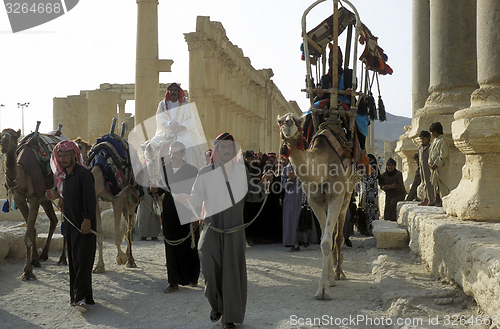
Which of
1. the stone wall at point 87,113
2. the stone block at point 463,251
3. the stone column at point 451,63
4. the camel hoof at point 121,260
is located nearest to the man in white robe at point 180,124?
the camel hoof at point 121,260

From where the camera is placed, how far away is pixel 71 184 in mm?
5742

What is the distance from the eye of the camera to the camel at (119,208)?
298 inches

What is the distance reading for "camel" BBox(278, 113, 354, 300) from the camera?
576 centimetres

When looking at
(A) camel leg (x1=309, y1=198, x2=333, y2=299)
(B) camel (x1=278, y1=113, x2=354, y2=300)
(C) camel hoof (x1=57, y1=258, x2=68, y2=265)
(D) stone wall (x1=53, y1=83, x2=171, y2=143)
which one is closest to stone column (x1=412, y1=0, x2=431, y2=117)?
(B) camel (x1=278, y1=113, x2=354, y2=300)

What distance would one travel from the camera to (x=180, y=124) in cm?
912

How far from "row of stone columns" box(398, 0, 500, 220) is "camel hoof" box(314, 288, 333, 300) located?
1913 mm

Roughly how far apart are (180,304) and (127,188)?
108 inches

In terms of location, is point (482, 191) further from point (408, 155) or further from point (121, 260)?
point (408, 155)

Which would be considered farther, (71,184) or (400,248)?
(400,248)

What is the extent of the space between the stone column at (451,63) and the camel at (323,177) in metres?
3.50

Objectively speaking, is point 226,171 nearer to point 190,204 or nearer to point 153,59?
point 190,204

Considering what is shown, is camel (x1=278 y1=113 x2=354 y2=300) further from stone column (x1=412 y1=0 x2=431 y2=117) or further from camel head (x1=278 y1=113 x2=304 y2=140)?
stone column (x1=412 y1=0 x2=431 y2=117)

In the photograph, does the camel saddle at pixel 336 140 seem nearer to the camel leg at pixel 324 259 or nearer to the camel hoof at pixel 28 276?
the camel leg at pixel 324 259

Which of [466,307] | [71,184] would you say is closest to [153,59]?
[71,184]
